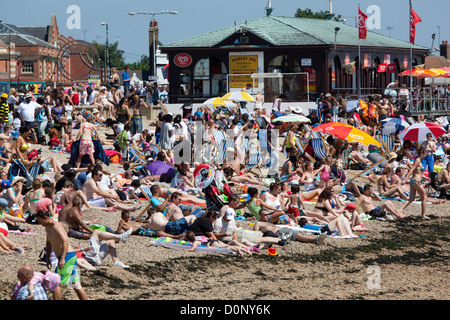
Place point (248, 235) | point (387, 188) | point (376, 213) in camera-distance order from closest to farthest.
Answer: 1. point (248, 235)
2. point (376, 213)
3. point (387, 188)

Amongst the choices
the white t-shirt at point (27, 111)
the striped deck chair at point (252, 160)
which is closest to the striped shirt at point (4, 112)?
the white t-shirt at point (27, 111)

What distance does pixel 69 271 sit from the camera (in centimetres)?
973

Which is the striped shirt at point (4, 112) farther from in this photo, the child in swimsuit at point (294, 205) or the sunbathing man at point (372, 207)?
the sunbathing man at point (372, 207)

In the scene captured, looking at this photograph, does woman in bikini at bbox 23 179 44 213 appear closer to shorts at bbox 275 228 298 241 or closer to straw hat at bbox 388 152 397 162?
shorts at bbox 275 228 298 241

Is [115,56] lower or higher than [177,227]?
higher

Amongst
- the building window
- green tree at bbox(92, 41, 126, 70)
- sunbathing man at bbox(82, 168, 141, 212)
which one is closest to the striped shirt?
sunbathing man at bbox(82, 168, 141, 212)

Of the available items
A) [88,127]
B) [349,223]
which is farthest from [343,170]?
[88,127]

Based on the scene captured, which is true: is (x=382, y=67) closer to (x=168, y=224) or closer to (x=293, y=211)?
(x=293, y=211)

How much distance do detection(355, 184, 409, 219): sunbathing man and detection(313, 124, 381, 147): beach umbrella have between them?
2.25 m

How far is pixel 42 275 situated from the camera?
344 inches

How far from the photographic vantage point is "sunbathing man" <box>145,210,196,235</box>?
515 inches

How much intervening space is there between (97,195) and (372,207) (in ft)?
18.7

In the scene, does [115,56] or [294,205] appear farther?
[115,56]

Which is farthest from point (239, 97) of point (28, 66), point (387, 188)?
point (28, 66)
